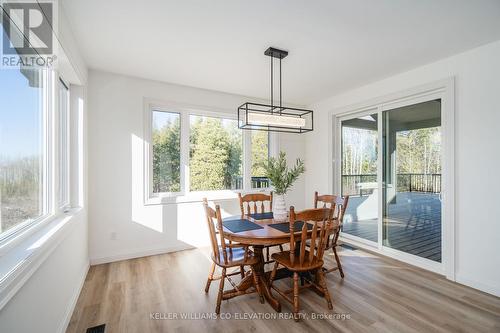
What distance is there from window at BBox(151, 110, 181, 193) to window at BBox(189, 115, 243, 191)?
0.23m

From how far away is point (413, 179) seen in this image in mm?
→ 3383

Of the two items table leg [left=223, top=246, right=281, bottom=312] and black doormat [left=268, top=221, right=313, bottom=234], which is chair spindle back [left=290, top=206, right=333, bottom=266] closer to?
black doormat [left=268, top=221, right=313, bottom=234]

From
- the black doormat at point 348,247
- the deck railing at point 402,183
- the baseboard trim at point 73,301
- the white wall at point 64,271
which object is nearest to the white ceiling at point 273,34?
the white wall at point 64,271

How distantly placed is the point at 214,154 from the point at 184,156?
0.54 meters

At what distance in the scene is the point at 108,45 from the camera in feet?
8.61

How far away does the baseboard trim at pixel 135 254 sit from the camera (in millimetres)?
3268

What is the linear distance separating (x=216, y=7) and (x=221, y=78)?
1.60 meters

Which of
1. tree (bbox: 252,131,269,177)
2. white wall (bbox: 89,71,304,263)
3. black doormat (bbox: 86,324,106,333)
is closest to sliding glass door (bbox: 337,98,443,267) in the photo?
tree (bbox: 252,131,269,177)

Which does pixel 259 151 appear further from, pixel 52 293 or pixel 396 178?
pixel 52 293

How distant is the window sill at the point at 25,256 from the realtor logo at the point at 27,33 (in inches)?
43.3

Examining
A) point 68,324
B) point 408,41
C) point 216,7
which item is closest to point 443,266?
point 408,41

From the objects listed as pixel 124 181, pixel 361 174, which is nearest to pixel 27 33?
pixel 124 181

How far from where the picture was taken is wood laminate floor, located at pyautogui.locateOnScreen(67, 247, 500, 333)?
201 cm

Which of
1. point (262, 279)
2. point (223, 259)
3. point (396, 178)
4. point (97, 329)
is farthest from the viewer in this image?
point (396, 178)
